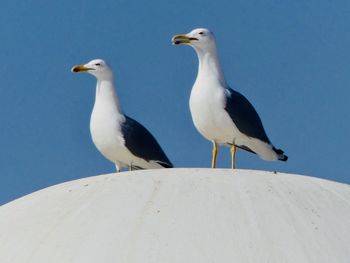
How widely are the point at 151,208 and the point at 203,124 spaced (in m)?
4.08

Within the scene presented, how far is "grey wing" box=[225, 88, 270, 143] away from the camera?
1836 cm

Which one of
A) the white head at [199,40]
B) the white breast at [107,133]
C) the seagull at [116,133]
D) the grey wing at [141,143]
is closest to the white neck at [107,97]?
the seagull at [116,133]

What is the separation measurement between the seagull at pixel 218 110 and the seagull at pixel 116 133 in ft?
7.14

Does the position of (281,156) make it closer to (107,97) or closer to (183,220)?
(107,97)

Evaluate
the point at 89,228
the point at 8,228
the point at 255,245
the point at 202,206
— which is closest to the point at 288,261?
the point at 255,245

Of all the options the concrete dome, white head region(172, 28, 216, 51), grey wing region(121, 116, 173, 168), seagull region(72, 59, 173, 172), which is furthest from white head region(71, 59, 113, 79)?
the concrete dome

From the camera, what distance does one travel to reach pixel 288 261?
13156mm

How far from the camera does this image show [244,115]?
18.8 metres

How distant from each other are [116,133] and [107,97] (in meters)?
0.94

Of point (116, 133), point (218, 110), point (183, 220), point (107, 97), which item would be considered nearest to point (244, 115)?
point (218, 110)

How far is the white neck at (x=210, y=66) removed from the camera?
1844cm

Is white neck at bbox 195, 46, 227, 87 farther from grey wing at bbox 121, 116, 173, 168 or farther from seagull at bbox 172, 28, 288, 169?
grey wing at bbox 121, 116, 173, 168

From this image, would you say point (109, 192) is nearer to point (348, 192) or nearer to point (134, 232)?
point (134, 232)

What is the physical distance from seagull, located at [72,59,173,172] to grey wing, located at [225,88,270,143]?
2.40 meters
